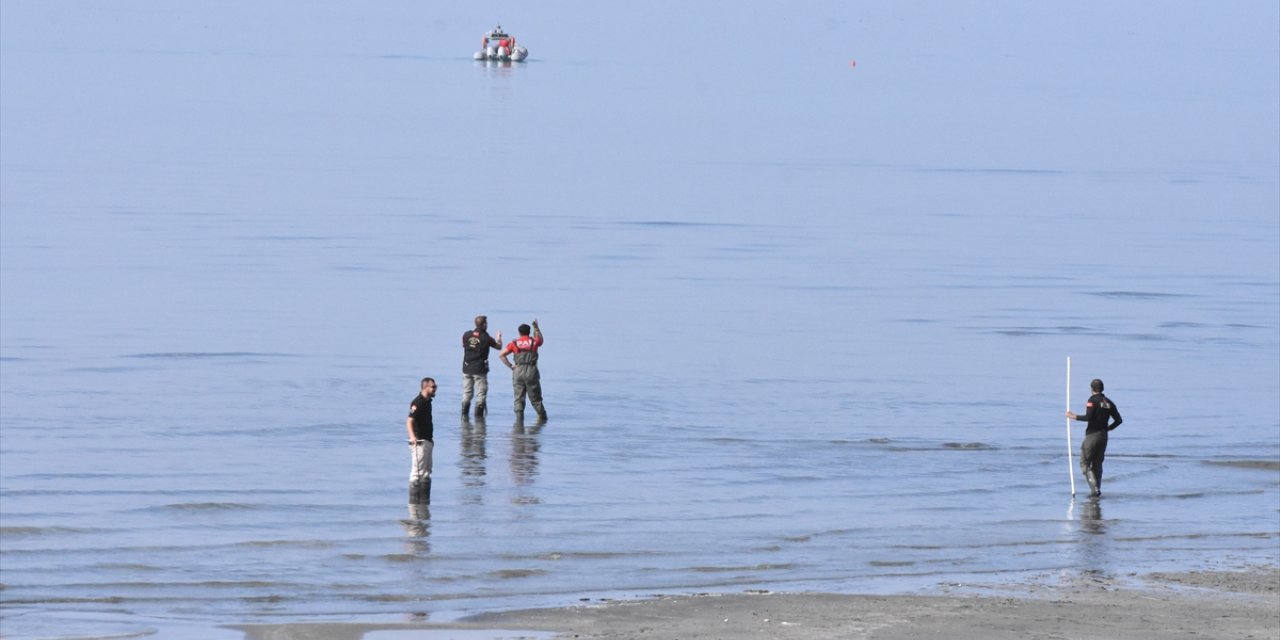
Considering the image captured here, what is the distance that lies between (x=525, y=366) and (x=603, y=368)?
6.25 meters

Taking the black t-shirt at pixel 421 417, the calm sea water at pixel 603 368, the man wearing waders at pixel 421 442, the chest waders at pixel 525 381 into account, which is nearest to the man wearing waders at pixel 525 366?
the chest waders at pixel 525 381

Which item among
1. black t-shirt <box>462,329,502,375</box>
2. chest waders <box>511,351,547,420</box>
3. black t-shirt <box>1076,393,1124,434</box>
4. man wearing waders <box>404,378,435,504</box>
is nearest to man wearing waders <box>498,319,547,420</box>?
chest waders <box>511,351,547,420</box>

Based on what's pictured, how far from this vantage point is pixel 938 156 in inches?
3450

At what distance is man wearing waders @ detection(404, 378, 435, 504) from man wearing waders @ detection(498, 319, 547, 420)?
5.35 metres

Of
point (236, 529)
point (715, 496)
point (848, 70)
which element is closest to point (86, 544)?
point (236, 529)

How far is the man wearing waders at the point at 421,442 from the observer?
64.6 ft

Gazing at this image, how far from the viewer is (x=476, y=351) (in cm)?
2580

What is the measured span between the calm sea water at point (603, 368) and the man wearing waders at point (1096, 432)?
1.46 feet

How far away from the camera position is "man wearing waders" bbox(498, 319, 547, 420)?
25.8 metres

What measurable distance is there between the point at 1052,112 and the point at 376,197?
75.2 meters

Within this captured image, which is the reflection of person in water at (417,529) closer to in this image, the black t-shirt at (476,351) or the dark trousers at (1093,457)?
the black t-shirt at (476,351)

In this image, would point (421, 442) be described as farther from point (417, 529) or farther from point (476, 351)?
point (476, 351)

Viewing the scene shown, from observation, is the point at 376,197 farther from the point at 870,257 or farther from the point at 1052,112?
the point at 1052,112

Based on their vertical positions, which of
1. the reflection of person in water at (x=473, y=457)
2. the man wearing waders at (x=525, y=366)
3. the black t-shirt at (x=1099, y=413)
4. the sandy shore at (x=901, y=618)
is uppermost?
the man wearing waders at (x=525, y=366)
